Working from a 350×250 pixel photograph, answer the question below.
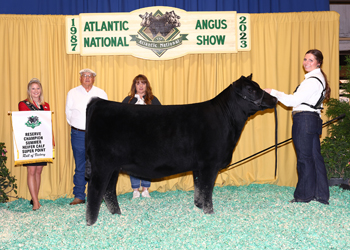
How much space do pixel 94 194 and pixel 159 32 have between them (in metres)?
2.80

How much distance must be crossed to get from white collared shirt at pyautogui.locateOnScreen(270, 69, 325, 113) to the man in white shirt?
90.2 inches

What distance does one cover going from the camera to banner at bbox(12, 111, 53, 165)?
3.90 meters

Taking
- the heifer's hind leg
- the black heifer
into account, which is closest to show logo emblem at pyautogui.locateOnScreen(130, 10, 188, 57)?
the black heifer

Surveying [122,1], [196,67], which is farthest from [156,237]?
[122,1]

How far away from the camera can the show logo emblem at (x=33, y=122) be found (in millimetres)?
3959

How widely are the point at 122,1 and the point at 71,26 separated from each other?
2.95ft

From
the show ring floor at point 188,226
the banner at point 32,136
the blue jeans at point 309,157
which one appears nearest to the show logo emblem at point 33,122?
the banner at point 32,136

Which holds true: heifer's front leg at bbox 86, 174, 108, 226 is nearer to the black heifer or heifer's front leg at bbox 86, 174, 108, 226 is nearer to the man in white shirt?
the black heifer

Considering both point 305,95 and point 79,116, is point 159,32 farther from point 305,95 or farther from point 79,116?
point 305,95

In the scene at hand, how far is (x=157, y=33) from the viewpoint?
16.1ft

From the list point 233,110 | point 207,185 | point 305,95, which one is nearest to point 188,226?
point 207,185

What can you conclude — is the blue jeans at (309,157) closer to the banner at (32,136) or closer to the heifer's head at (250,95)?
the heifer's head at (250,95)

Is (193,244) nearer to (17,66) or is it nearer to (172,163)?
(172,163)

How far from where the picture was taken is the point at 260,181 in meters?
5.18
